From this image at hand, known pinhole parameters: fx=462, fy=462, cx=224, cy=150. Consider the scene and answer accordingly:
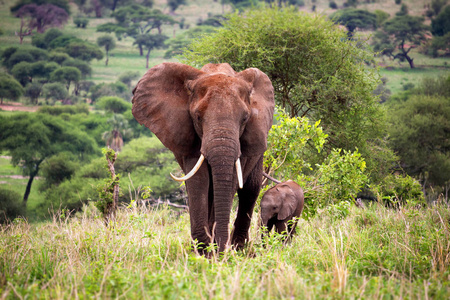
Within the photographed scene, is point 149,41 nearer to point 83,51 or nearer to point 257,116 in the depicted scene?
point 83,51

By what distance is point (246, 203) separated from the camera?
731 cm

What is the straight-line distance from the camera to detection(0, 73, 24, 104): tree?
61844mm

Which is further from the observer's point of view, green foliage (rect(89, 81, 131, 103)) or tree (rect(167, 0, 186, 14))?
tree (rect(167, 0, 186, 14))

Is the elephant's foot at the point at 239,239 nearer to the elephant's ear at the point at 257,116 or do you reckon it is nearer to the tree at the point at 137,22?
the elephant's ear at the point at 257,116

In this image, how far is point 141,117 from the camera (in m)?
6.53

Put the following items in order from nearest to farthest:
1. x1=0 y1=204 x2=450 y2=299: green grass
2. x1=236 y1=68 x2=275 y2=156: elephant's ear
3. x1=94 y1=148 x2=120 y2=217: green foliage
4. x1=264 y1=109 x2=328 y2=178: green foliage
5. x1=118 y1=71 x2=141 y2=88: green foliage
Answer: x1=0 y1=204 x2=450 y2=299: green grass → x1=236 y1=68 x2=275 y2=156: elephant's ear → x1=264 y1=109 x2=328 y2=178: green foliage → x1=94 y1=148 x2=120 y2=217: green foliage → x1=118 y1=71 x2=141 y2=88: green foliage

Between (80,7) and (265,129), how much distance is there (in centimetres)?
12739

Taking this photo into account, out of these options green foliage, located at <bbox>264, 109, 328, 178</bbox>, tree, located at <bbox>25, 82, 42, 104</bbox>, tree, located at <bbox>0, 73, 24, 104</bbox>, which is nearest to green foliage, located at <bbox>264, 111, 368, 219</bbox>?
green foliage, located at <bbox>264, 109, 328, 178</bbox>

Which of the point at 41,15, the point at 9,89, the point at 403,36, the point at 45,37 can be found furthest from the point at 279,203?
the point at 41,15

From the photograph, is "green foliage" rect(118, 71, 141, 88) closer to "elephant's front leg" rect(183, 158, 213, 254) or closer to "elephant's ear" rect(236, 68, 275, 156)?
"elephant's ear" rect(236, 68, 275, 156)

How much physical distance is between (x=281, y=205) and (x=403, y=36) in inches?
Answer: 2528

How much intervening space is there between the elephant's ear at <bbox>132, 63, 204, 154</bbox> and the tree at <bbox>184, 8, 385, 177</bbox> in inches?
305

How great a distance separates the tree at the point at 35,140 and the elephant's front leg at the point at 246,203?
4088 centimetres

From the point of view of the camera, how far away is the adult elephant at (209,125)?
5.64 meters
